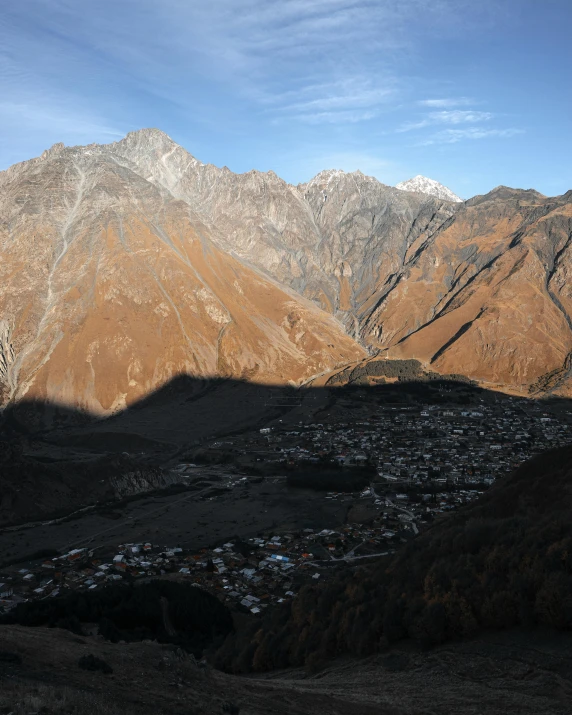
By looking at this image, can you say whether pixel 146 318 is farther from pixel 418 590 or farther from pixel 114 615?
pixel 418 590

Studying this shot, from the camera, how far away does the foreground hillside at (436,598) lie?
53.5ft

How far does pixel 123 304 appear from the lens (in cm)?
12625

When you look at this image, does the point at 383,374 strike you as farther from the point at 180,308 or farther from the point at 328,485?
the point at 328,485

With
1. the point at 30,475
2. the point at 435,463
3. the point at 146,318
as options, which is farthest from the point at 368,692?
the point at 146,318

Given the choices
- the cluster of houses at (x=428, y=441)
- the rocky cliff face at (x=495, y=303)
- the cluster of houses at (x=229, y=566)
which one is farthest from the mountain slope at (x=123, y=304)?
the cluster of houses at (x=229, y=566)

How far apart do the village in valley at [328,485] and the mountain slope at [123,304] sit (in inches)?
1286

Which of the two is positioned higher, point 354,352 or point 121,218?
point 121,218

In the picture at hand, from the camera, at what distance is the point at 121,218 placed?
149500 mm

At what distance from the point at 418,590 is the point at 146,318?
112m

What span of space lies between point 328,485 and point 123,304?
3076 inches

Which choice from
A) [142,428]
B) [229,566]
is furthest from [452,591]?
[142,428]

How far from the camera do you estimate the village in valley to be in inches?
1436

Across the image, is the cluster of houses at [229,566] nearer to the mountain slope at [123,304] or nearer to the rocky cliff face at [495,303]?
the mountain slope at [123,304]

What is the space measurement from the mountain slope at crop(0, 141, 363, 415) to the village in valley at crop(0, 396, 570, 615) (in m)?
32.7
